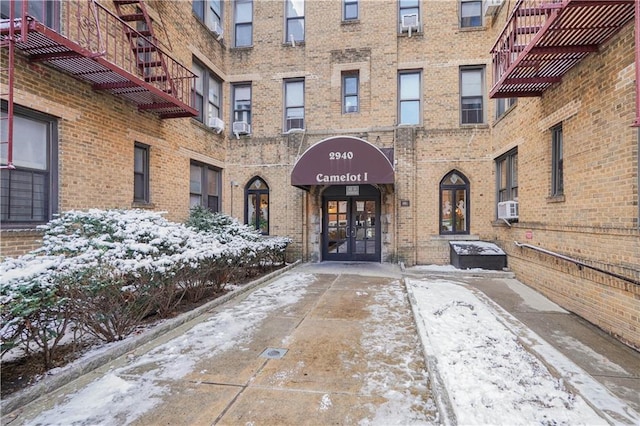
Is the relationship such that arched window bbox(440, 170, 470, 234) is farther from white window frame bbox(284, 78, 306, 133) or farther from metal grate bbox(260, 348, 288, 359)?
metal grate bbox(260, 348, 288, 359)

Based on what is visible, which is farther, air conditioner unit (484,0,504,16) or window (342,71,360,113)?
window (342,71,360,113)

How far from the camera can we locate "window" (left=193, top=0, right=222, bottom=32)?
1162cm

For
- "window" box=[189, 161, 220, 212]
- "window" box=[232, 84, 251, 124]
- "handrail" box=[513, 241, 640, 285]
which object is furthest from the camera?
"window" box=[232, 84, 251, 124]

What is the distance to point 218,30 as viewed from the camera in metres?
12.5

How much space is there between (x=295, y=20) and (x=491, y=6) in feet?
22.3

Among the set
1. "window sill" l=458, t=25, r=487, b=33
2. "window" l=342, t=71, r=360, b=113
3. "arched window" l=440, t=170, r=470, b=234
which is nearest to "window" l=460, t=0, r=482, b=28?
"window sill" l=458, t=25, r=487, b=33

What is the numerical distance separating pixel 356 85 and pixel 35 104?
9.55m

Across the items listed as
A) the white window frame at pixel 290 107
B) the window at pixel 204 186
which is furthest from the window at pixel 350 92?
the window at pixel 204 186

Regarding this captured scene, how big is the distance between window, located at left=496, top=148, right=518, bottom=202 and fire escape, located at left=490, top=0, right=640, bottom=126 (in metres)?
2.63

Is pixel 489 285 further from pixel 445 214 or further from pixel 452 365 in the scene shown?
pixel 452 365

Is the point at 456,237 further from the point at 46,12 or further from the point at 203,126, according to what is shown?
the point at 46,12

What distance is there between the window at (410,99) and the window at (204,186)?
281 inches

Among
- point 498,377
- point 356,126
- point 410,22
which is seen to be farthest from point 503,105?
point 498,377

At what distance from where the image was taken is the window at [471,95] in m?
11.7
